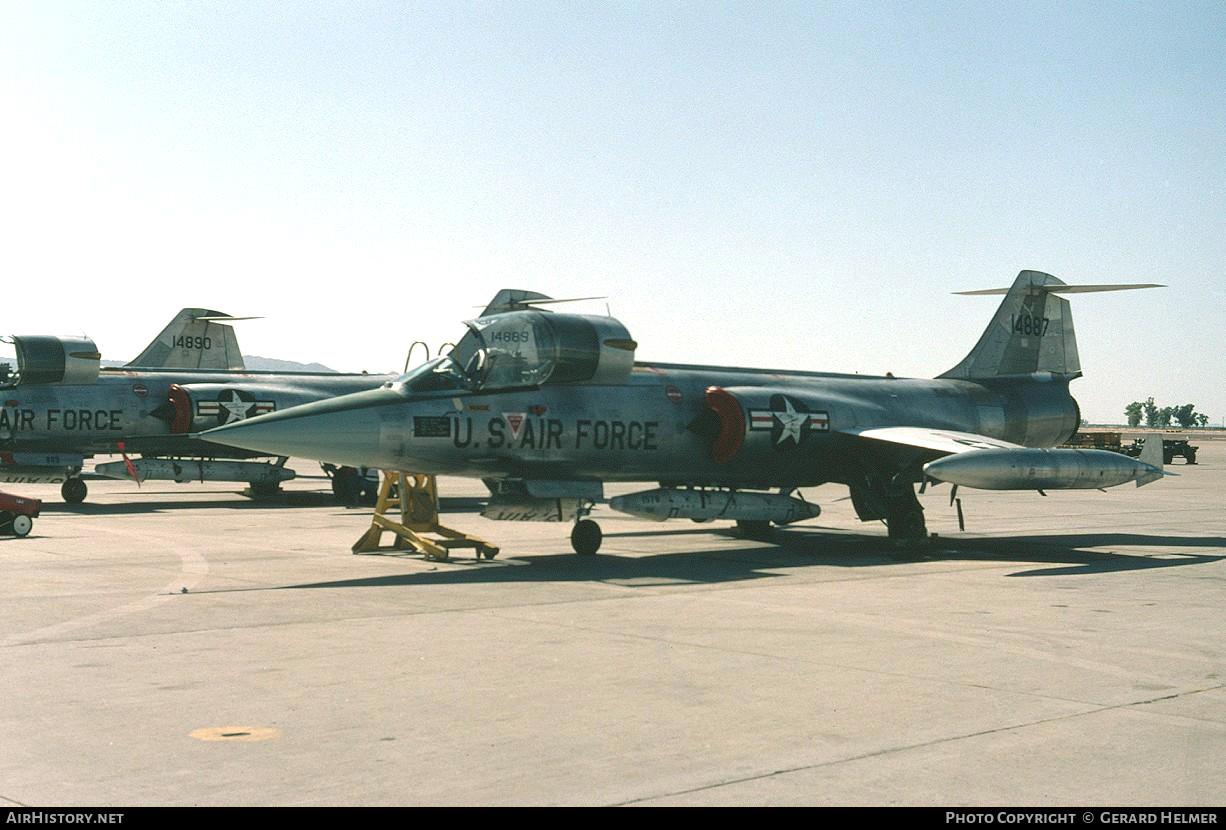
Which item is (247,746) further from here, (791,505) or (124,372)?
(124,372)

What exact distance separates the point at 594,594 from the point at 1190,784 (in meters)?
8.08

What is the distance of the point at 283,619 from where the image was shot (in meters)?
11.8

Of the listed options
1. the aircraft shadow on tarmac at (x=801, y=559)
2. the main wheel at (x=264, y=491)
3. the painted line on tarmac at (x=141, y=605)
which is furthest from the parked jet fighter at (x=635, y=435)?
the main wheel at (x=264, y=491)

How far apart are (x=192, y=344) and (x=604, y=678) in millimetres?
29591

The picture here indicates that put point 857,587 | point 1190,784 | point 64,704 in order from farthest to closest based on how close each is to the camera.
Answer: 1. point 857,587
2. point 64,704
3. point 1190,784

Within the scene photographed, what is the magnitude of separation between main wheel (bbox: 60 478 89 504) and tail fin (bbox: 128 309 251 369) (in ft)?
25.4

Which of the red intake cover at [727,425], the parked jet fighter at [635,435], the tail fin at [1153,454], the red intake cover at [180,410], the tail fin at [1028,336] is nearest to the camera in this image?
the parked jet fighter at [635,435]

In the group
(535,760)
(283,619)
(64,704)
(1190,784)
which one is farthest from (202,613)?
(1190,784)

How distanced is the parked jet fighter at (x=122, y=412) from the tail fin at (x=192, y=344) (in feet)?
14.6

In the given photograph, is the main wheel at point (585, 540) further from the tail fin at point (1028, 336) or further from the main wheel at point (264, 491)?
the main wheel at point (264, 491)

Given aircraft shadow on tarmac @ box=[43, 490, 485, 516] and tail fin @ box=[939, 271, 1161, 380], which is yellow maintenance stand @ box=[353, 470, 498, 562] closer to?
aircraft shadow on tarmac @ box=[43, 490, 485, 516]

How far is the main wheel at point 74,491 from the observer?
28.4m

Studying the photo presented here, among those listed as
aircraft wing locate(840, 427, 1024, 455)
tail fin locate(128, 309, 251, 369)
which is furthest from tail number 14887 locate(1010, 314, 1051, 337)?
tail fin locate(128, 309, 251, 369)

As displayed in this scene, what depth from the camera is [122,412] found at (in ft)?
95.5
